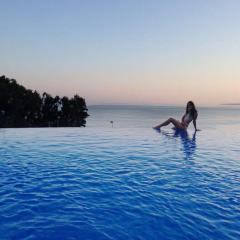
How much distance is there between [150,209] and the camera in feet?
16.5

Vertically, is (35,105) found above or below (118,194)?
above

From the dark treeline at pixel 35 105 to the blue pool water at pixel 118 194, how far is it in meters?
18.5

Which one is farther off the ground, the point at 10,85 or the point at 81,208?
the point at 10,85

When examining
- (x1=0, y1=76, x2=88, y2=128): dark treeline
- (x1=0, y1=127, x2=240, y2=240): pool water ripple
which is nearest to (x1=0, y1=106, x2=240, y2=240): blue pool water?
(x1=0, y1=127, x2=240, y2=240): pool water ripple

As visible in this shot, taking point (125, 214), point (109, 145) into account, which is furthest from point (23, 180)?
point (109, 145)

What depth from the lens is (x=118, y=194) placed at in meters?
5.82

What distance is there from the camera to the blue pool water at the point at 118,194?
4.22 meters

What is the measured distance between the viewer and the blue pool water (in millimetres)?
4219

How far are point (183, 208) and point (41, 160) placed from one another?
17.0 feet

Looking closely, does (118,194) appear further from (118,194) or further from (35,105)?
(35,105)

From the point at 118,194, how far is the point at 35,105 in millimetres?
31754

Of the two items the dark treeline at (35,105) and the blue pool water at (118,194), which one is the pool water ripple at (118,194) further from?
the dark treeline at (35,105)

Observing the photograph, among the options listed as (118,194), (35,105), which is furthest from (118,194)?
(35,105)

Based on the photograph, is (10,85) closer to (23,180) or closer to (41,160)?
(41,160)
